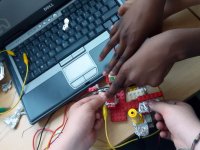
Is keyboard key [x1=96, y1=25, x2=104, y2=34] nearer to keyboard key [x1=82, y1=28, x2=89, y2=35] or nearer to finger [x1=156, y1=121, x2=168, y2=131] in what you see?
keyboard key [x1=82, y1=28, x2=89, y2=35]

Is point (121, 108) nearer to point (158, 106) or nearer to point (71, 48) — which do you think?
point (158, 106)

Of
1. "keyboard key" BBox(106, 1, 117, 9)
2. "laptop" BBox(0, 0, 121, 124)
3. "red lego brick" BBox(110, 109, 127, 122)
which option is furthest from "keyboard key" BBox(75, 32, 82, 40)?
"red lego brick" BBox(110, 109, 127, 122)

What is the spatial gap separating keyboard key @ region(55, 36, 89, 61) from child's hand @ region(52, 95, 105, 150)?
145 millimetres

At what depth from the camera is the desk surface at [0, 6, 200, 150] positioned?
72cm

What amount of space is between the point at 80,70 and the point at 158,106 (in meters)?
0.21

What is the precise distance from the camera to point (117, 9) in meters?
0.80

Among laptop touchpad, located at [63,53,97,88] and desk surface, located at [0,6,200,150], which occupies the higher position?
laptop touchpad, located at [63,53,97,88]

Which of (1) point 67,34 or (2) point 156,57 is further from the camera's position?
(1) point 67,34

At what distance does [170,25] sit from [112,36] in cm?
15

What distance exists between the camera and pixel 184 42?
0.66m

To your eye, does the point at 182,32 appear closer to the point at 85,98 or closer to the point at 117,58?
the point at 117,58

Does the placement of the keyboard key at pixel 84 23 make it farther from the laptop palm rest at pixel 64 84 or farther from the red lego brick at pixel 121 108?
the red lego brick at pixel 121 108

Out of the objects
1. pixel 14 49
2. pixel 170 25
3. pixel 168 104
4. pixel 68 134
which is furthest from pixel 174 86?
pixel 14 49

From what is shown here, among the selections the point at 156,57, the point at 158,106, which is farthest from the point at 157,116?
the point at 156,57
